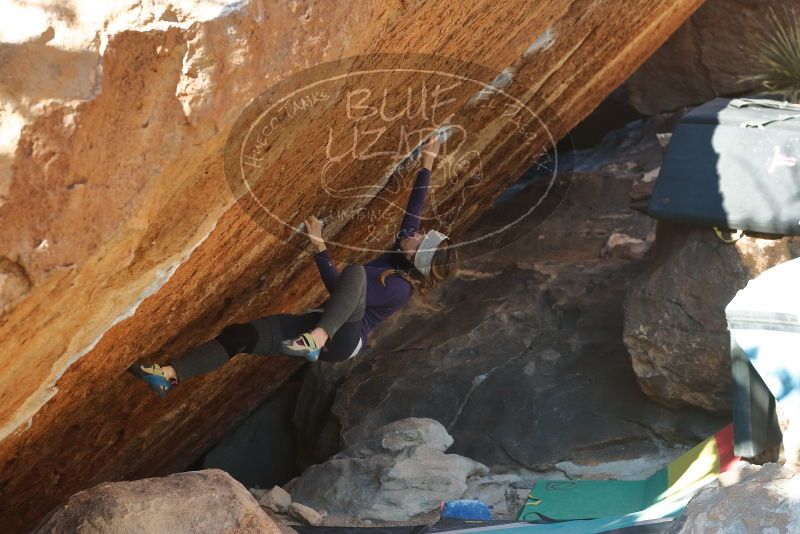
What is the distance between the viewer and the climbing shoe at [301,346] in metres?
4.27

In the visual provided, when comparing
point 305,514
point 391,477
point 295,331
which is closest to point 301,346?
point 295,331

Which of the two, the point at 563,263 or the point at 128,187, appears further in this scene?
the point at 563,263

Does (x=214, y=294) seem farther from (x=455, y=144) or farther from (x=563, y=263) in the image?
(x=563, y=263)

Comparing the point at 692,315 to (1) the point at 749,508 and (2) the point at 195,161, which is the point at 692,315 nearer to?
(1) the point at 749,508

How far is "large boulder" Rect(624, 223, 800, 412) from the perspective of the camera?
17.6 feet

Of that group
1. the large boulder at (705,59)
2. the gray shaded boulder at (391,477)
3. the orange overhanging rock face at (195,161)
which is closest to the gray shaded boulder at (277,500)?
the gray shaded boulder at (391,477)

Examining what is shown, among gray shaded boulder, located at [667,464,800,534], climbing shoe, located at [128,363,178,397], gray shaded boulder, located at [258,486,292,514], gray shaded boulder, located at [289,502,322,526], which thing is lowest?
gray shaded boulder, located at [258,486,292,514]

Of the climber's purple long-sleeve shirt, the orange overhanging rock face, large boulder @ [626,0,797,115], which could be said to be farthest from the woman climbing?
large boulder @ [626,0,797,115]

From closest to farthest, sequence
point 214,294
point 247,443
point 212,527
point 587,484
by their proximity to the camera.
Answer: point 212,527 → point 214,294 → point 587,484 → point 247,443

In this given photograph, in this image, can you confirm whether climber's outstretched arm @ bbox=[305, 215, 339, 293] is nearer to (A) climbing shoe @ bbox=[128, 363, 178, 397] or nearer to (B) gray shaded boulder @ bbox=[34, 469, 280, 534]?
(A) climbing shoe @ bbox=[128, 363, 178, 397]

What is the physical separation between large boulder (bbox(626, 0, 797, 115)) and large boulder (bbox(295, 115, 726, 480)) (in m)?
2.03

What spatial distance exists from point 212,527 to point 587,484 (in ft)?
7.58

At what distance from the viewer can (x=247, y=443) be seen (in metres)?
8.18

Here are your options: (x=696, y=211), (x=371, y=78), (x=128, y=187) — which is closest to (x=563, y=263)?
(x=696, y=211)
